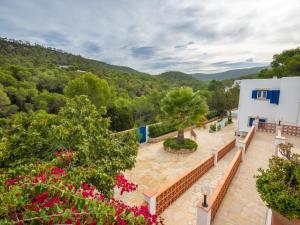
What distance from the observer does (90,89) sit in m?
17.1

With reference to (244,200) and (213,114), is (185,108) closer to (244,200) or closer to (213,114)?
(244,200)

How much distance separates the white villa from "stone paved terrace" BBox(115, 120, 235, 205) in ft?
12.8

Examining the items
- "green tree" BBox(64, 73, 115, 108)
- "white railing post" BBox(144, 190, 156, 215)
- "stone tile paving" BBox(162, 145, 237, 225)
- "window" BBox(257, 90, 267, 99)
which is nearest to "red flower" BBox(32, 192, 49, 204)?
"white railing post" BBox(144, 190, 156, 215)

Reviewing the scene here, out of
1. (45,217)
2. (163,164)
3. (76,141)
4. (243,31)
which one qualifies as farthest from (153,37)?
(45,217)

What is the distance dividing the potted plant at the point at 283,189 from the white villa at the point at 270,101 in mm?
13552

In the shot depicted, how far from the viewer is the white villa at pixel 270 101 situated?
1436cm

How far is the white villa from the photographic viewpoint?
Result: 1436cm

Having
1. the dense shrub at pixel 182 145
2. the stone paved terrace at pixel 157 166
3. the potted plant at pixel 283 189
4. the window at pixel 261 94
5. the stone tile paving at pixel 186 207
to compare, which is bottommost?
the stone paved terrace at pixel 157 166

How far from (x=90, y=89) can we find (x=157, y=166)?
1036cm

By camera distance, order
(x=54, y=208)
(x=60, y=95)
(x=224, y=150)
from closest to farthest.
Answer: (x=54, y=208) → (x=224, y=150) → (x=60, y=95)

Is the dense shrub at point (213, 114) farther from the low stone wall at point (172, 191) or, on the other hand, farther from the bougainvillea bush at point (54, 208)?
the bougainvillea bush at point (54, 208)

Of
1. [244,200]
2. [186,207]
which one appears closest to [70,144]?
[186,207]

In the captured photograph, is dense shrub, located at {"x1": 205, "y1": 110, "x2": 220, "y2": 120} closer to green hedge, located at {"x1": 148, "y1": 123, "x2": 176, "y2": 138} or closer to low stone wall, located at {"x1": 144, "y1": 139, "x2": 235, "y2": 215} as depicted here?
green hedge, located at {"x1": 148, "y1": 123, "x2": 176, "y2": 138}

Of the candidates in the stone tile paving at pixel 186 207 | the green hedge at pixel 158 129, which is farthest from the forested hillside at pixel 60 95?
the stone tile paving at pixel 186 207
